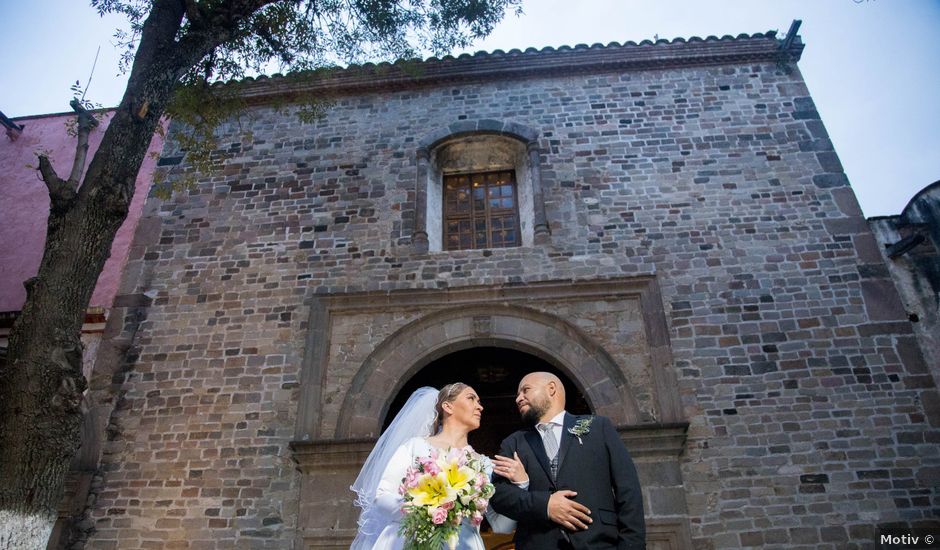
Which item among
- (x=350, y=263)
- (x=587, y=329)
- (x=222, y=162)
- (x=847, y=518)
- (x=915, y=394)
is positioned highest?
(x=222, y=162)

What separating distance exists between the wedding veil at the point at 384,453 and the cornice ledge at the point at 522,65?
5.98 m

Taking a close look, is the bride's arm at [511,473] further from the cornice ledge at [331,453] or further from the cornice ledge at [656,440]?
the cornice ledge at [331,453]

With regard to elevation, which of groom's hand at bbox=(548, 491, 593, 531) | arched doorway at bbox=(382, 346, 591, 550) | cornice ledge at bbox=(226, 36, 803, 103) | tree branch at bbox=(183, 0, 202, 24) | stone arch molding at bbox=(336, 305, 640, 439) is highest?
cornice ledge at bbox=(226, 36, 803, 103)

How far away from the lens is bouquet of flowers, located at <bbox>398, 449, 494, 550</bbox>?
322 centimetres

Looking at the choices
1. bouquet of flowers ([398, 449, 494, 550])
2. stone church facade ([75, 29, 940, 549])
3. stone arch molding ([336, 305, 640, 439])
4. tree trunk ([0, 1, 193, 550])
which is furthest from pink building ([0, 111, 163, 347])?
bouquet of flowers ([398, 449, 494, 550])

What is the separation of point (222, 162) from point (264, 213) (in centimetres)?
125

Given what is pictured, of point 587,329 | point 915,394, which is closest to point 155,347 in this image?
point 587,329

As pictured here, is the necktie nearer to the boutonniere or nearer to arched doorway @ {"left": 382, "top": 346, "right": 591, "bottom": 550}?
the boutonniere

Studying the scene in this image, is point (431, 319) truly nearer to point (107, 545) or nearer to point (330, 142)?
point (330, 142)

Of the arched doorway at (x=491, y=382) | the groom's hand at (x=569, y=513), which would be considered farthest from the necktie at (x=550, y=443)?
the arched doorway at (x=491, y=382)

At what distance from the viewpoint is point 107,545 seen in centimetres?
648

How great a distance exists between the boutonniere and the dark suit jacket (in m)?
0.02

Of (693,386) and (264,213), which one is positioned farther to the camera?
(264,213)

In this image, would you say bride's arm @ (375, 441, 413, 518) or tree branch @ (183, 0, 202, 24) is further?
tree branch @ (183, 0, 202, 24)
